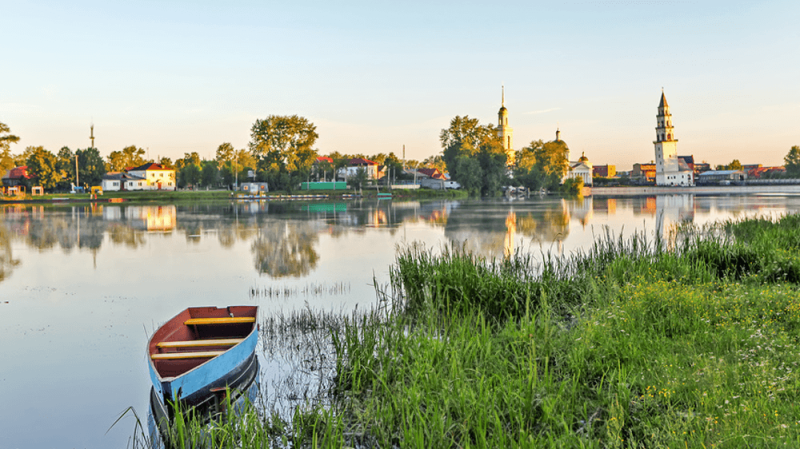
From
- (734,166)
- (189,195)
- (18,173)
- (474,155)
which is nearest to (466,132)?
(474,155)

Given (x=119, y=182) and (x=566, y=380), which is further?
(x=119, y=182)

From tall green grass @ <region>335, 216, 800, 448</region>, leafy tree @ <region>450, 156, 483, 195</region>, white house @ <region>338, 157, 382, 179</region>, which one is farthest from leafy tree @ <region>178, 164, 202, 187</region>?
tall green grass @ <region>335, 216, 800, 448</region>

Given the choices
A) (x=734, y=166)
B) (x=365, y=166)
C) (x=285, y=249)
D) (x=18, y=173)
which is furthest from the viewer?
(x=734, y=166)

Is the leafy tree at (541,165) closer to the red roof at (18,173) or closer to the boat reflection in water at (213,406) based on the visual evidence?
the red roof at (18,173)

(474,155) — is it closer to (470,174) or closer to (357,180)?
(470,174)

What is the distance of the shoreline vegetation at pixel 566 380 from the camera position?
16.8 ft

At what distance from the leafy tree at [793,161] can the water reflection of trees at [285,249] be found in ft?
482

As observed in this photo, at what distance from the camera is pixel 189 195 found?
272 feet

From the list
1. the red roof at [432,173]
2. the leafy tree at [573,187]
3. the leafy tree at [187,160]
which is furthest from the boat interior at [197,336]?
the leafy tree at [187,160]

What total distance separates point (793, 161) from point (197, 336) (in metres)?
168

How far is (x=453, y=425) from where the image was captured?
5.46 m

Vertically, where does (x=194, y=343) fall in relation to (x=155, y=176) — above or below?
below

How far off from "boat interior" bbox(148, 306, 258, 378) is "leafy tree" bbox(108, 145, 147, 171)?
A: 11584cm

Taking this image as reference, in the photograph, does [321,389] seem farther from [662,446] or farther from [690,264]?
[690,264]
